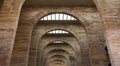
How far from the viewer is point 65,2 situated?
1368 centimetres

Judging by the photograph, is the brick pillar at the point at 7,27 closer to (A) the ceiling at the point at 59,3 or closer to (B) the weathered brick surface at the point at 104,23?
(B) the weathered brick surface at the point at 104,23

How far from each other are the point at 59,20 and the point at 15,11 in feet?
26.9

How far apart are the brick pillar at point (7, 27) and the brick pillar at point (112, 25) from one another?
12.5 feet

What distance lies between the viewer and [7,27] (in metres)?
8.43

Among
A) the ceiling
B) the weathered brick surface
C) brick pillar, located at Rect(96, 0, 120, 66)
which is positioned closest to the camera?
brick pillar, located at Rect(96, 0, 120, 66)

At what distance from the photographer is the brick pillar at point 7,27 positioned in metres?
7.79

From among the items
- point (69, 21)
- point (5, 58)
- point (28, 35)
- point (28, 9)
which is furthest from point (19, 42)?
point (69, 21)

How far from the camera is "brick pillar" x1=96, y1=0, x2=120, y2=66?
24.9 feet

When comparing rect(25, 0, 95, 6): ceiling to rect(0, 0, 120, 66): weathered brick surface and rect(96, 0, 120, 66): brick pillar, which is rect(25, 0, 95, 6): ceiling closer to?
rect(0, 0, 120, 66): weathered brick surface

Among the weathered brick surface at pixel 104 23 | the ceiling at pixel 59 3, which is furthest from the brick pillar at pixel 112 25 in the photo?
the ceiling at pixel 59 3

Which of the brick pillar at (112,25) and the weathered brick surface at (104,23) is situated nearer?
the brick pillar at (112,25)

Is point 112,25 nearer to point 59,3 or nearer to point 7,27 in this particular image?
point 7,27

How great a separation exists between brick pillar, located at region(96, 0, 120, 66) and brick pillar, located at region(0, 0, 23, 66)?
3825 millimetres

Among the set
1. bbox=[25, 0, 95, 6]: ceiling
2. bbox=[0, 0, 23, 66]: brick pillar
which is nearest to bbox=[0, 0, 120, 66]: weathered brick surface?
bbox=[0, 0, 23, 66]: brick pillar
